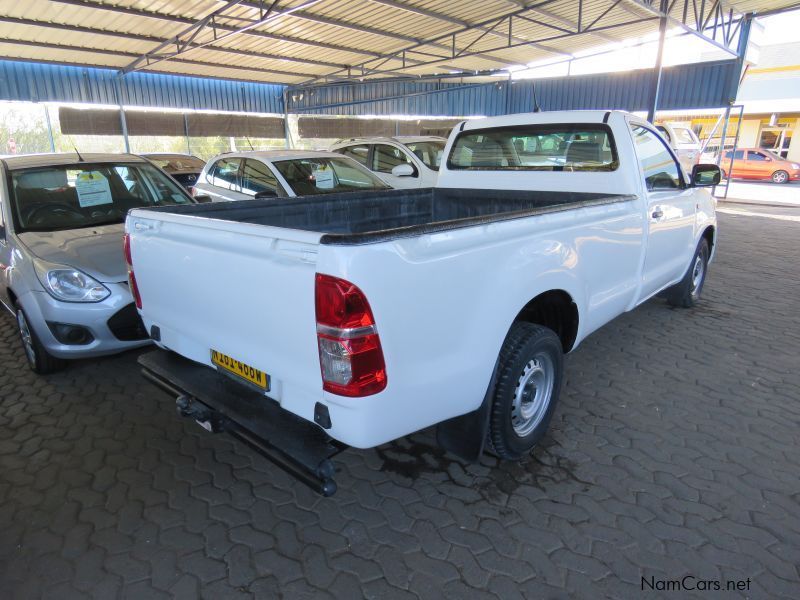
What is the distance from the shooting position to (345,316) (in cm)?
170

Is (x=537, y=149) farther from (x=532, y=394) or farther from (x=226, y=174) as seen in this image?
(x=226, y=174)

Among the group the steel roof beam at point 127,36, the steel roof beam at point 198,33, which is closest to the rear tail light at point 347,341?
the steel roof beam at point 198,33

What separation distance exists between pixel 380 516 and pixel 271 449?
774 millimetres

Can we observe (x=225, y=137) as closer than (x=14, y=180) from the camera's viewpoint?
No

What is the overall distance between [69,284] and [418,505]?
2.91 meters

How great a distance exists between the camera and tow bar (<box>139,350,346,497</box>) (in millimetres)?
1919

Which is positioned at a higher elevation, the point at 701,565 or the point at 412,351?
the point at 412,351

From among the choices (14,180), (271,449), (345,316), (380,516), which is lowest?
(380,516)

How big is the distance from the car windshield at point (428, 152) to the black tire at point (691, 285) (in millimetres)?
4782

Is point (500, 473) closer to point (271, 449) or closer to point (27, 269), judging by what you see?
point (271, 449)

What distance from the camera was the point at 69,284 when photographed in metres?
3.53

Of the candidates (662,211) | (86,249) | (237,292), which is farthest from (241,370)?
(662,211)

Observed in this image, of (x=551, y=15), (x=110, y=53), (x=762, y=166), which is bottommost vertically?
(x=762, y=166)

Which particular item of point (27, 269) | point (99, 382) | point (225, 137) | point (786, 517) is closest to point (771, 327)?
point (786, 517)
